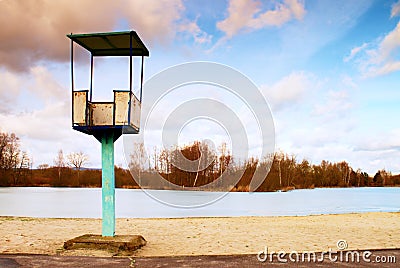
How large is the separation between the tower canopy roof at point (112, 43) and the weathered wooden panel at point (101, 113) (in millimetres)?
1172

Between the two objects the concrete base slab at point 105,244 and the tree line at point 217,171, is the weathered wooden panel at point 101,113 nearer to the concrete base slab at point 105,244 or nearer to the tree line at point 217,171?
the concrete base slab at point 105,244

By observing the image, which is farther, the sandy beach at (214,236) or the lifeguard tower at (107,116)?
the sandy beach at (214,236)

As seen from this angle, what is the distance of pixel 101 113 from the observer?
25.3 ft

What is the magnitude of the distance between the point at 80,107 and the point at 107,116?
507mm

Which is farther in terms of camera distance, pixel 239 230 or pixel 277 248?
pixel 239 230

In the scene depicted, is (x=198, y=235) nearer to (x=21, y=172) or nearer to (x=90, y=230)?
(x=90, y=230)

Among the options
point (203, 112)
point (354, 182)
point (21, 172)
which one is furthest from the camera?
point (354, 182)

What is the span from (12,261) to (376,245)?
23.1 feet

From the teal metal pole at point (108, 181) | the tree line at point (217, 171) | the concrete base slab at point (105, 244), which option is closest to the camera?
the concrete base slab at point (105, 244)

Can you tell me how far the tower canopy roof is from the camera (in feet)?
25.2

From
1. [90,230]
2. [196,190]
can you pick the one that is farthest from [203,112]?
[196,190]

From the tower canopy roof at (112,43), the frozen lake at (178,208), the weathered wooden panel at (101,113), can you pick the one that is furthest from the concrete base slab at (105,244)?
the frozen lake at (178,208)

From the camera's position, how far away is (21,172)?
50.0 meters

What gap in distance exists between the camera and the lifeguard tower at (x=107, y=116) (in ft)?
24.9
